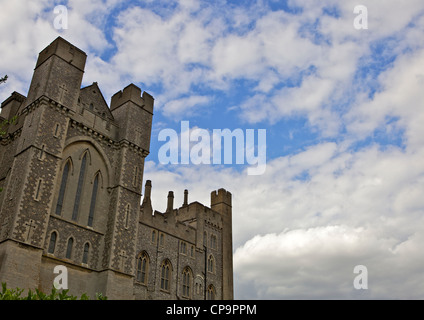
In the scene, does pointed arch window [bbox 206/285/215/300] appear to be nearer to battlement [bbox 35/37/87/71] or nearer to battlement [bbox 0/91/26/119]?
battlement [bbox 0/91/26/119]

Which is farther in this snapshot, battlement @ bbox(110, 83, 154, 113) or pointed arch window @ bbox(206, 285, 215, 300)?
pointed arch window @ bbox(206, 285, 215, 300)

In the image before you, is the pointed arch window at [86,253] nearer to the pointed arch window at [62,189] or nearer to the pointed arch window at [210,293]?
the pointed arch window at [62,189]

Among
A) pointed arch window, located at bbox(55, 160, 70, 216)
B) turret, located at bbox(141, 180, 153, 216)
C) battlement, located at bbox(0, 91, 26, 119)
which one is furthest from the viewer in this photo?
turret, located at bbox(141, 180, 153, 216)

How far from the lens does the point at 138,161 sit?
1077 inches

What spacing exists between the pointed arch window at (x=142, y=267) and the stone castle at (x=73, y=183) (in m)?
0.08

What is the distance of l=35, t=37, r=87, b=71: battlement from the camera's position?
24500 millimetres

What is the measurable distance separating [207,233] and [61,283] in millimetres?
20558

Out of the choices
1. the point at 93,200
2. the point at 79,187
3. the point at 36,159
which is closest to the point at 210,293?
the point at 93,200

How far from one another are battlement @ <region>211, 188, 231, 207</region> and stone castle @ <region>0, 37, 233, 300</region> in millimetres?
13650

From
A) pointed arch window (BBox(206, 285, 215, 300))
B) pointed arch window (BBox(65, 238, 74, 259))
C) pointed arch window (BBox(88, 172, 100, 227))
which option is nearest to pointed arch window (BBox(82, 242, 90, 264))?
pointed arch window (BBox(65, 238, 74, 259))

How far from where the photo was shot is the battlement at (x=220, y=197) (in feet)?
145

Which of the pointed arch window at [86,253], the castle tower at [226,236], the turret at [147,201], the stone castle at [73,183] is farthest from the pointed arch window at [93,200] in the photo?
the castle tower at [226,236]
